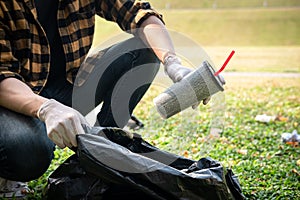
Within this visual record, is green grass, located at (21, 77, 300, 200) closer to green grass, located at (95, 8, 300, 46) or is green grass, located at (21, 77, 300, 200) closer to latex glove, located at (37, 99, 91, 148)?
latex glove, located at (37, 99, 91, 148)

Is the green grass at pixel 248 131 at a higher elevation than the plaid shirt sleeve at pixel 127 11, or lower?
lower

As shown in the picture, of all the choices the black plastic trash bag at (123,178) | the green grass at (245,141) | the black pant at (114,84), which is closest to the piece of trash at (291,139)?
the green grass at (245,141)

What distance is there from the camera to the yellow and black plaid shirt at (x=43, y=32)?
1.67 metres

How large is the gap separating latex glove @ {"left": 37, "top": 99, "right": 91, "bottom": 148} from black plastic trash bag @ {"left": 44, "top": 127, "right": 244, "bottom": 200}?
31mm

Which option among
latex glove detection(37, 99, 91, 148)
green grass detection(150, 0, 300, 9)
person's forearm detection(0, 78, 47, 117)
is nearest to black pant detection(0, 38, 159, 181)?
person's forearm detection(0, 78, 47, 117)

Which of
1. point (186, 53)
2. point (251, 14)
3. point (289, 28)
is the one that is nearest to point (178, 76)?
point (186, 53)

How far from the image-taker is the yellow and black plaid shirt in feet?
5.47

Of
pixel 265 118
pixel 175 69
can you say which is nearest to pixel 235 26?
pixel 265 118

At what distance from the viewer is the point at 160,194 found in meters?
1.42

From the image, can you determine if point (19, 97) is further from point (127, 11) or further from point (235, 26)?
point (235, 26)

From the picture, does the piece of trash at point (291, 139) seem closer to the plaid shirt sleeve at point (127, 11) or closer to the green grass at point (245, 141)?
the green grass at point (245, 141)

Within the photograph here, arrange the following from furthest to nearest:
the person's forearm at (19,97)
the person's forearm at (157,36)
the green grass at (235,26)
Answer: the green grass at (235,26), the person's forearm at (157,36), the person's forearm at (19,97)

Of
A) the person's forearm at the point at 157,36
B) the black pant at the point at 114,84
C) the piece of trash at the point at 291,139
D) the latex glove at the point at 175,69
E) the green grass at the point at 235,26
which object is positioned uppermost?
the person's forearm at the point at 157,36

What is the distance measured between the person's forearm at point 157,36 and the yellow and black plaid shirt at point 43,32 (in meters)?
0.03
